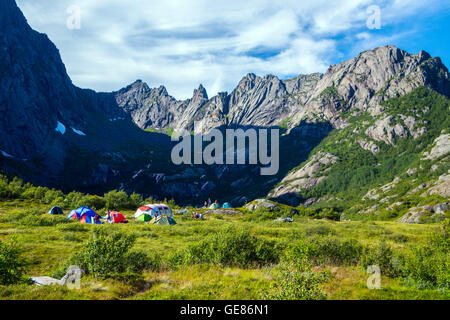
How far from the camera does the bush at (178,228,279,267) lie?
17438mm

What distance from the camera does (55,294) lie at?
11.0 meters

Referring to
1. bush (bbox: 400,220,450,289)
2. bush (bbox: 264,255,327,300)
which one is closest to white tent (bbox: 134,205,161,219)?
bush (bbox: 400,220,450,289)

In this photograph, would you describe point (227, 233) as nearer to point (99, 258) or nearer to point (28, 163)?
point (99, 258)

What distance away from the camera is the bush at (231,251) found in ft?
57.2

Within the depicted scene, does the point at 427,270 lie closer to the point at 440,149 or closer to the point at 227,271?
the point at 227,271

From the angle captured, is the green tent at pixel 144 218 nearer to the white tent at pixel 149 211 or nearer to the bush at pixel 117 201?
the white tent at pixel 149 211

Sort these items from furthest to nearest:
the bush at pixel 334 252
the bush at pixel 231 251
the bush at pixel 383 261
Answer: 1. the bush at pixel 334 252
2. the bush at pixel 231 251
3. the bush at pixel 383 261

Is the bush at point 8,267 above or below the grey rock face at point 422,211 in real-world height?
above

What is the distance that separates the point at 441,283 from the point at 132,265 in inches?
684

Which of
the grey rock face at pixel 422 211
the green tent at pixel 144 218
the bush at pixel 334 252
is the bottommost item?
the grey rock face at pixel 422 211

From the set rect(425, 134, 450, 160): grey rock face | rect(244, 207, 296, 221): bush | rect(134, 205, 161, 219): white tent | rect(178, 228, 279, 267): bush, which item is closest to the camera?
rect(178, 228, 279, 267): bush

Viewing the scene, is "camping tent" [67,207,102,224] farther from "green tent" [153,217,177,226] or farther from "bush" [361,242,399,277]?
"bush" [361,242,399,277]

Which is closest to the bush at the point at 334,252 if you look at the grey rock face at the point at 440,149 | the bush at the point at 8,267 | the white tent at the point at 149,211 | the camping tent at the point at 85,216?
the bush at the point at 8,267
